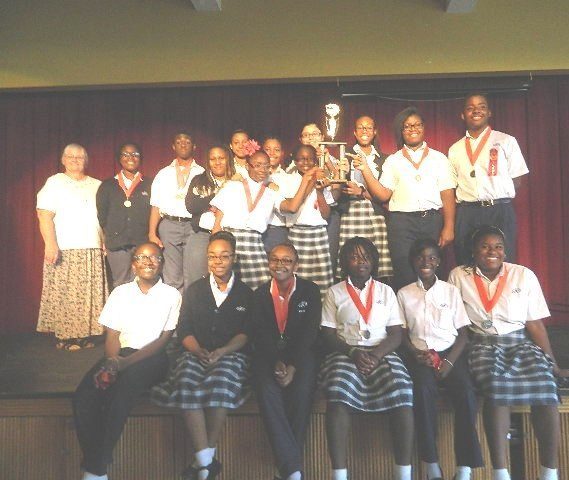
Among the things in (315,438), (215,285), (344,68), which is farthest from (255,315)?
(344,68)

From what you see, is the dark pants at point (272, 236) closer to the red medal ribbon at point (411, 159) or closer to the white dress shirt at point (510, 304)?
the red medal ribbon at point (411, 159)

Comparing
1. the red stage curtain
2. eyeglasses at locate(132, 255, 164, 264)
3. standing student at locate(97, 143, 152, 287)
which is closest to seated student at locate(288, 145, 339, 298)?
eyeglasses at locate(132, 255, 164, 264)

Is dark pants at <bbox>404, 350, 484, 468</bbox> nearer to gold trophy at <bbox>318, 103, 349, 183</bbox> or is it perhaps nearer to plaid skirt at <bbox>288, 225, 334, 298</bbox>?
plaid skirt at <bbox>288, 225, 334, 298</bbox>

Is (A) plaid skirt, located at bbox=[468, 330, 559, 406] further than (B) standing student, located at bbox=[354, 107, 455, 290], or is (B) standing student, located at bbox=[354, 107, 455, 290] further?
(B) standing student, located at bbox=[354, 107, 455, 290]

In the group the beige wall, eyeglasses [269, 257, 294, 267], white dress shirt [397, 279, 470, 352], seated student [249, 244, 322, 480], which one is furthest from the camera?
the beige wall

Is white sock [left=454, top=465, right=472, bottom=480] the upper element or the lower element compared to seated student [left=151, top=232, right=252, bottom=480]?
lower

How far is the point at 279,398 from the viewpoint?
10.4 ft

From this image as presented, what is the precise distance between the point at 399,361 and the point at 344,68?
11.1 feet

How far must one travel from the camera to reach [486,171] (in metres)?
4.10

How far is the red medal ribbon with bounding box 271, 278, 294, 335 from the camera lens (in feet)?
11.4

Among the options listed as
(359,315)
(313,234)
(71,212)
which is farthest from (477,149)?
(71,212)

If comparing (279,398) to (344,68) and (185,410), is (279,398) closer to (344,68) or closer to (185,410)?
(185,410)

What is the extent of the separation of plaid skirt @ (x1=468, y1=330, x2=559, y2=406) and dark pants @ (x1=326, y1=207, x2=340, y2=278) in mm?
1389

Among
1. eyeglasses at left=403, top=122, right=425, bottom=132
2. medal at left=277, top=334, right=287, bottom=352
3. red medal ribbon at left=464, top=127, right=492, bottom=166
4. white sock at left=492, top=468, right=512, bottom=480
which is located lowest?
white sock at left=492, top=468, right=512, bottom=480
